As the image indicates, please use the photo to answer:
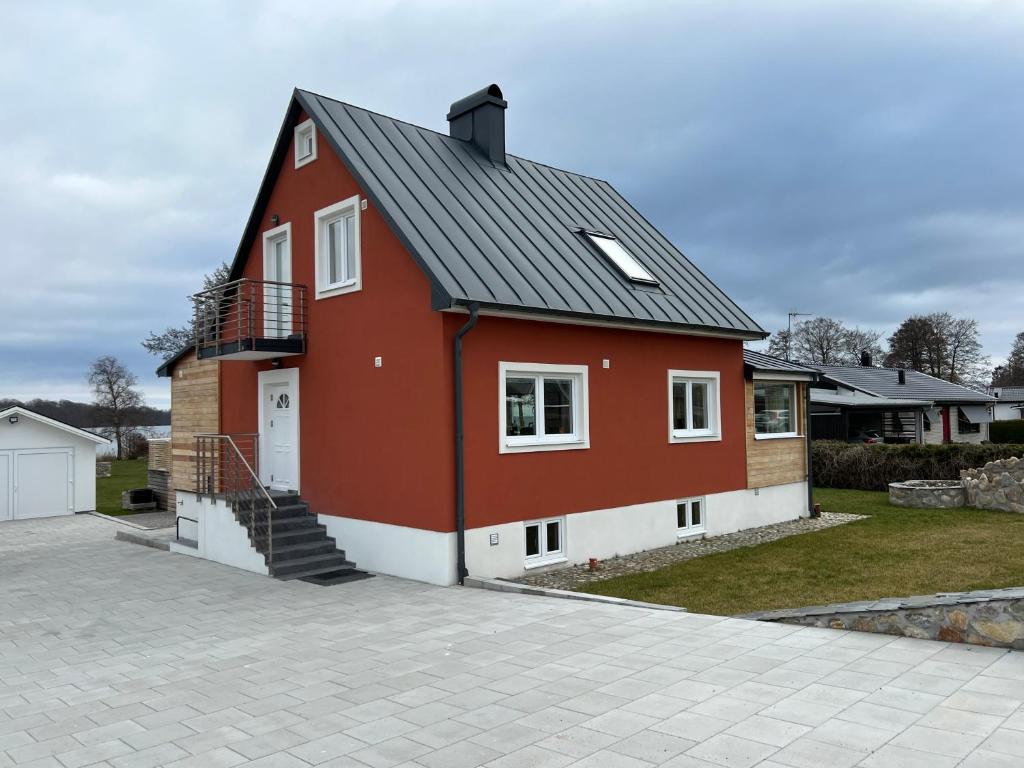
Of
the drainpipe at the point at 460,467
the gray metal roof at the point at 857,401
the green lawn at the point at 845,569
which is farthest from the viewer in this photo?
the gray metal roof at the point at 857,401

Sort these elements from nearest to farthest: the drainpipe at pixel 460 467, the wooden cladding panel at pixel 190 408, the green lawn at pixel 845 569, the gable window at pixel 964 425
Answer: the green lawn at pixel 845 569, the drainpipe at pixel 460 467, the wooden cladding panel at pixel 190 408, the gable window at pixel 964 425

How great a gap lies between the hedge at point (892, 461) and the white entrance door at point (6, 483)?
22.7 m

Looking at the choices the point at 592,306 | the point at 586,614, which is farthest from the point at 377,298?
the point at 586,614

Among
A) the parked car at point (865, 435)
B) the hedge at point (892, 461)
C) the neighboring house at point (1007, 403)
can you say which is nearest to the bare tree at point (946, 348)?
the neighboring house at point (1007, 403)

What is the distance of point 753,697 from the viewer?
16.4 ft

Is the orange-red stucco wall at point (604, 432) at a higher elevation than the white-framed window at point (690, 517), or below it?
higher

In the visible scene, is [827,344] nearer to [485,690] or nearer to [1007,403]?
[1007,403]

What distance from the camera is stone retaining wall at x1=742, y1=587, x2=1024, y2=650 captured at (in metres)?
5.65

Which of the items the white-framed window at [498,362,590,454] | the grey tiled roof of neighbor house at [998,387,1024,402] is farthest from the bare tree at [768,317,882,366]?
the white-framed window at [498,362,590,454]

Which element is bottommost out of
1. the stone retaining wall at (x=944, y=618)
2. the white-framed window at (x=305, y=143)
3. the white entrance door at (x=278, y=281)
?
the stone retaining wall at (x=944, y=618)

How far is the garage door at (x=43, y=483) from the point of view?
20734 millimetres

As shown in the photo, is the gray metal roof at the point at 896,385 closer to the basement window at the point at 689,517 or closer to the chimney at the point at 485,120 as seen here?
the basement window at the point at 689,517

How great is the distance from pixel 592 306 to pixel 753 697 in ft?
23.2

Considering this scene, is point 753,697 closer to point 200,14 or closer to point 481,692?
point 481,692
